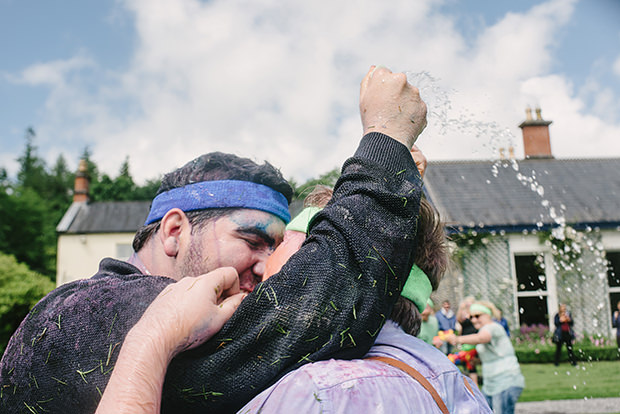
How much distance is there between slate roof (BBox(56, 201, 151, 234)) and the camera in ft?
90.8

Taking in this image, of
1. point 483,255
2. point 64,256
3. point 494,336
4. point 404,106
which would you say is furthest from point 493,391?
point 64,256

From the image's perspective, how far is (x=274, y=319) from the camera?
1.38m

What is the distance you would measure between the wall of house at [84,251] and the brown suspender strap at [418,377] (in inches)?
1067

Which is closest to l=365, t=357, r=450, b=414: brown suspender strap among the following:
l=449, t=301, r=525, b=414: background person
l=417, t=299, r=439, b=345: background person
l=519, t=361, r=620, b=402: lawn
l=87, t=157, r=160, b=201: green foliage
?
l=449, t=301, r=525, b=414: background person

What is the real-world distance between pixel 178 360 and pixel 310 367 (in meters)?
0.36

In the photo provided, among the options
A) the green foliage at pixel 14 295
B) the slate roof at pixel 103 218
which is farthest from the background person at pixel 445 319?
the slate roof at pixel 103 218

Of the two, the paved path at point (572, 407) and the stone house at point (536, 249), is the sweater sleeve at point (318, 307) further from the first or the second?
the stone house at point (536, 249)

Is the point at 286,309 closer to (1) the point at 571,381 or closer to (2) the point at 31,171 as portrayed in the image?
(1) the point at 571,381

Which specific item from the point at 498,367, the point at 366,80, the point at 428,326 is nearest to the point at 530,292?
the point at 428,326

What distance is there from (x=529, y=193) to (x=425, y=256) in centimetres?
1998

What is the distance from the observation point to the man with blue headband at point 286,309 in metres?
1.38

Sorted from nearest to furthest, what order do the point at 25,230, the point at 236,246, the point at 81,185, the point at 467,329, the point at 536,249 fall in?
the point at 236,246 < the point at 467,329 < the point at 536,249 < the point at 81,185 < the point at 25,230

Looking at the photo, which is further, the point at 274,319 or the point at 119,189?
the point at 119,189

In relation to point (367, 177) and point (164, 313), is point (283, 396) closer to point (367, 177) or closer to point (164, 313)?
point (164, 313)
